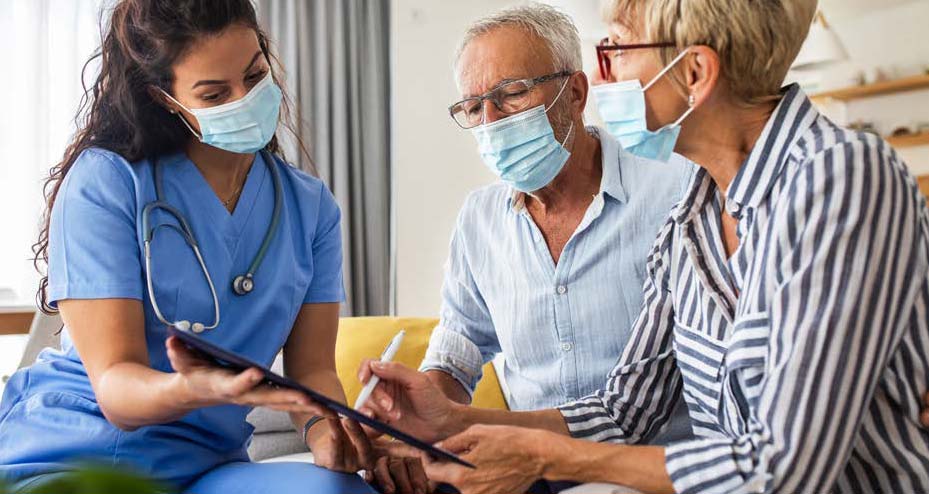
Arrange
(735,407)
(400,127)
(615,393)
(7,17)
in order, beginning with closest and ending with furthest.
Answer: (735,407) → (615,393) → (7,17) → (400,127)

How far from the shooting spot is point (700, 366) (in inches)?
49.3

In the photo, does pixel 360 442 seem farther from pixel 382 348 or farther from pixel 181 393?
pixel 382 348

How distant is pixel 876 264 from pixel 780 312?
4.3 inches

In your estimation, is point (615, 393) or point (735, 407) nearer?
point (735, 407)

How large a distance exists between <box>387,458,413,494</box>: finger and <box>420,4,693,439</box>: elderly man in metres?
0.26

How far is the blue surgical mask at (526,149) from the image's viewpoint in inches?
65.1

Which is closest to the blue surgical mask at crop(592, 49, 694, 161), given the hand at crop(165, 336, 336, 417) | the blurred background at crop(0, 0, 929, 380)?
the hand at crop(165, 336, 336, 417)

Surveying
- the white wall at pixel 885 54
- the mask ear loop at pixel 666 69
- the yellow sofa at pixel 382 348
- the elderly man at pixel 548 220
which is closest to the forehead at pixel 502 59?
the elderly man at pixel 548 220

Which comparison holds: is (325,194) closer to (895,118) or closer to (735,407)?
(735,407)

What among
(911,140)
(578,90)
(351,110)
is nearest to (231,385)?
(578,90)

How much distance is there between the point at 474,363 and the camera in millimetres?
1735

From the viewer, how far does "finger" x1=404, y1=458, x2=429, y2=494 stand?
1.41 meters

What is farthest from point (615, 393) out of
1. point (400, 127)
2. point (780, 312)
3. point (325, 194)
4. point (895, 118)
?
point (895, 118)

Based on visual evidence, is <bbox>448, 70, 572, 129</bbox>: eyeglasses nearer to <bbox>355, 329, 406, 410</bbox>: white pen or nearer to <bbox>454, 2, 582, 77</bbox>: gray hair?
<bbox>454, 2, 582, 77</bbox>: gray hair
